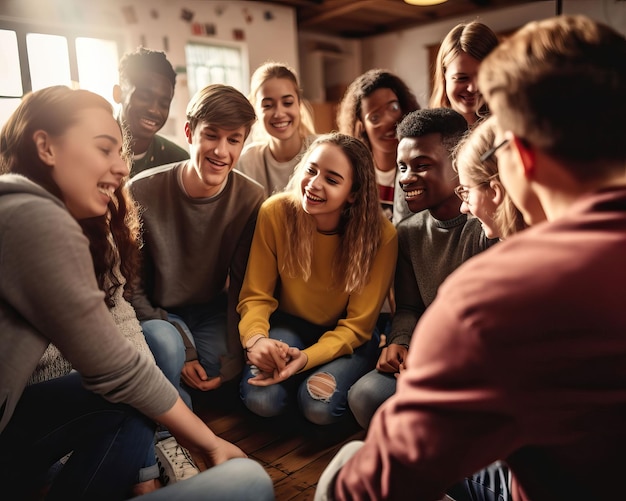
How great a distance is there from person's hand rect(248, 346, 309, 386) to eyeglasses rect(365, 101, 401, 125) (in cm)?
115

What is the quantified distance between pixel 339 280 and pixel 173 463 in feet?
2.55

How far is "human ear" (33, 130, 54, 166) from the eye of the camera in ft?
3.34

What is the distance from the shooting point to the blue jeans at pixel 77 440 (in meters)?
1.07

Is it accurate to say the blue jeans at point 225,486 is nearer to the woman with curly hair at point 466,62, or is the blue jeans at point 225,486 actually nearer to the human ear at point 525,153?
the human ear at point 525,153

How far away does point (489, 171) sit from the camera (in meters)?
1.31

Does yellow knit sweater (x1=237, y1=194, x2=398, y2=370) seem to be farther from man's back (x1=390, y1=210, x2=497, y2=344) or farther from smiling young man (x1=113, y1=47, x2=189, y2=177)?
smiling young man (x1=113, y1=47, x2=189, y2=177)

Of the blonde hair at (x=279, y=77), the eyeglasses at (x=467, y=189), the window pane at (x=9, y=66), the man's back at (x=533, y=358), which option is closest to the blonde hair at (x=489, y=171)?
the eyeglasses at (x=467, y=189)

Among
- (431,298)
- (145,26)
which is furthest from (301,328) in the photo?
(145,26)

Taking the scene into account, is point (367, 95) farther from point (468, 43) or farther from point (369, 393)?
point (369, 393)

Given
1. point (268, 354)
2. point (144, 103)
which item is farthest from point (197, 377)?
point (144, 103)

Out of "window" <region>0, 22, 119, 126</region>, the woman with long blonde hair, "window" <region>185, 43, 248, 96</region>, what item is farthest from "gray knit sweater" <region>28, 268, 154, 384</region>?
"window" <region>185, 43, 248, 96</region>

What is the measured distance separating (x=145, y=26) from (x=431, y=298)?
431cm

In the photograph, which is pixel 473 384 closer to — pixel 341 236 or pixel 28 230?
pixel 28 230

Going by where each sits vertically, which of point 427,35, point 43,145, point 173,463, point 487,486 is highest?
point 427,35
